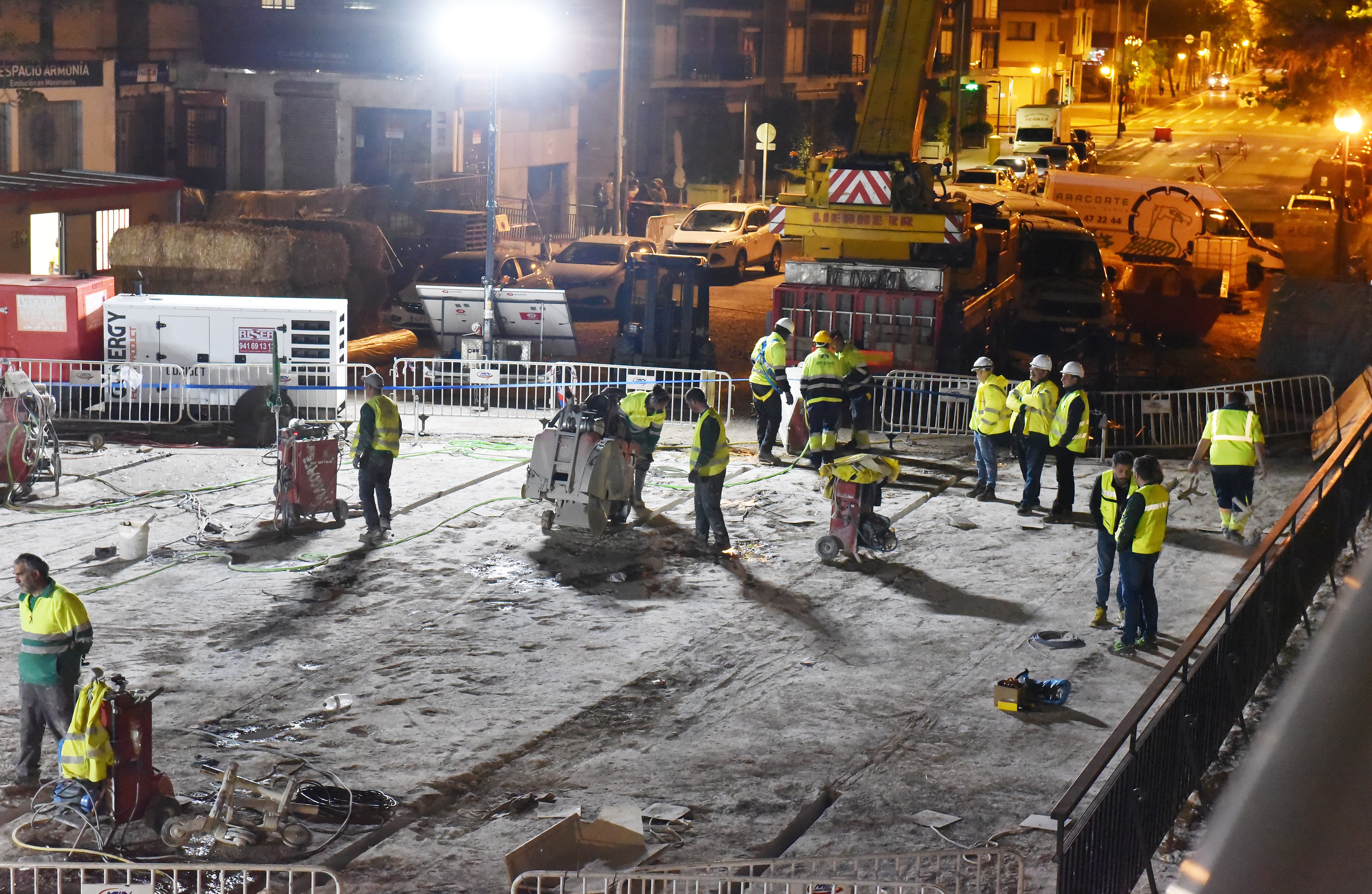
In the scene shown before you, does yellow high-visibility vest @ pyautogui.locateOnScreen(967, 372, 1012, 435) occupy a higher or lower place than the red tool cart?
higher

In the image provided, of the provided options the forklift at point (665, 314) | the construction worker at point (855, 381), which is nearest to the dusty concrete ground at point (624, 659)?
the construction worker at point (855, 381)

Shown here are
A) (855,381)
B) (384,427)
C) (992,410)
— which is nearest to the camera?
(384,427)

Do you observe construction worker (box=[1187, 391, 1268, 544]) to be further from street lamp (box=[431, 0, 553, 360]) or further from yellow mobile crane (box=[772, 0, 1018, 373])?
street lamp (box=[431, 0, 553, 360])

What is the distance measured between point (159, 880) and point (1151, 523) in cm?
731


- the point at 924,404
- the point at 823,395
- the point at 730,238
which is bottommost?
the point at 924,404

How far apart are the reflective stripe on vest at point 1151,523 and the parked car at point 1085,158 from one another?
4497 centimetres

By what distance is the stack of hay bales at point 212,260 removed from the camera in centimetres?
2464

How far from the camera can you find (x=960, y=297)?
71.6ft

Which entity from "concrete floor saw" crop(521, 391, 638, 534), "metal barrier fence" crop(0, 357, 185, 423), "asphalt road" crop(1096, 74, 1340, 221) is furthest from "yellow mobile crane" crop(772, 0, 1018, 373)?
"asphalt road" crop(1096, 74, 1340, 221)

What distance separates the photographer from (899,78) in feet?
74.3

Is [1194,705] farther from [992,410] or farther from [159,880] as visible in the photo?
[992,410]

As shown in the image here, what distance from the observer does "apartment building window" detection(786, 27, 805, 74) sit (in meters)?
58.1

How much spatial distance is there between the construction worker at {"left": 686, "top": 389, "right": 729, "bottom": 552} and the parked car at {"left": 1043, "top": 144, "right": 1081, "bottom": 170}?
41837mm

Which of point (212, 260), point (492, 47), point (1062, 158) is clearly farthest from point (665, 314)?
point (1062, 158)
